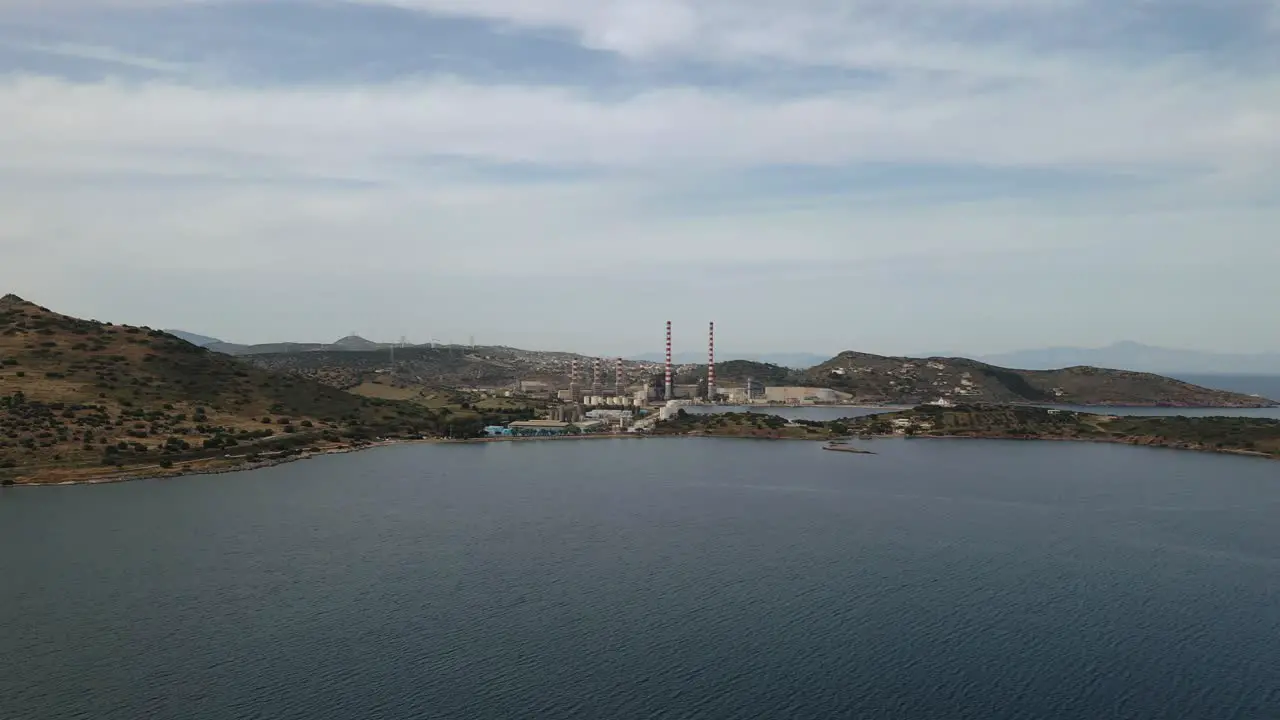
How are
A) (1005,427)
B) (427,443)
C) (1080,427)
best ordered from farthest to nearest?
(1005,427) → (1080,427) → (427,443)

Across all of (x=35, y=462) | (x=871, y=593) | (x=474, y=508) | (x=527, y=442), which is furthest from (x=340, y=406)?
(x=871, y=593)

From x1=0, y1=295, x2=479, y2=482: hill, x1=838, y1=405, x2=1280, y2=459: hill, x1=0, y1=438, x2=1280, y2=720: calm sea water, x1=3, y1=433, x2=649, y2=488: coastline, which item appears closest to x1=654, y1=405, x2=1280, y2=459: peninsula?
x1=838, y1=405, x2=1280, y2=459: hill

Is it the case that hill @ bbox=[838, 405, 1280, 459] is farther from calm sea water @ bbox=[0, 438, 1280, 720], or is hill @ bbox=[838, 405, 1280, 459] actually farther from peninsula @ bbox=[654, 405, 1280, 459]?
calm sea water @ bbox=[0, 438, 1280, 720]

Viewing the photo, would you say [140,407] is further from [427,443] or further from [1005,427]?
[1005,427]

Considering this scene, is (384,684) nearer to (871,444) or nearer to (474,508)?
(474,508)

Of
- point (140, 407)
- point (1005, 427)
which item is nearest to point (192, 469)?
point (140, 407)

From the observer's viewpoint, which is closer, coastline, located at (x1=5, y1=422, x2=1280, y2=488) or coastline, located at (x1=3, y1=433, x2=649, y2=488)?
Answer: coastline, located at (x1=3, y1=433, x2=649, y2=488)
